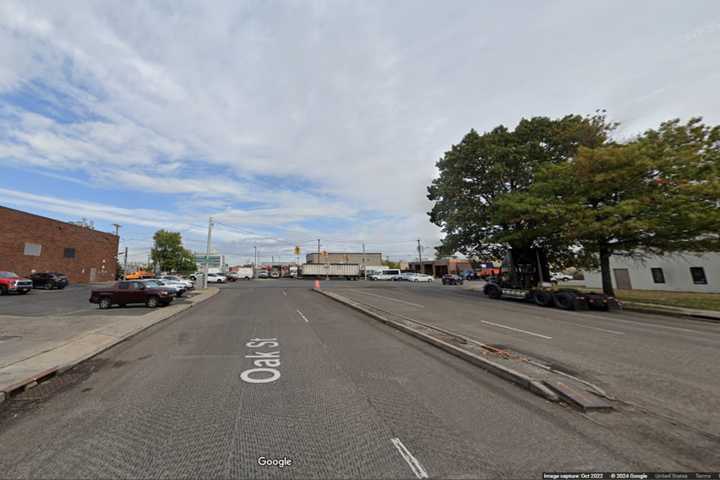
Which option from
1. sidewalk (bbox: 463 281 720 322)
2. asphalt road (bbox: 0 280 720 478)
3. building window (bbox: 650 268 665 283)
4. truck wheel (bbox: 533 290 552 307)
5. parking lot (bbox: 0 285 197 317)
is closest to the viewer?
asphalt road (bbox: 0 280 720 478)

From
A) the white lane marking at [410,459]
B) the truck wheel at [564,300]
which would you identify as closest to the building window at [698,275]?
the truck wheel at [564,300]

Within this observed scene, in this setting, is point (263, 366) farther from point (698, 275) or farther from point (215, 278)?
point (215, 278)

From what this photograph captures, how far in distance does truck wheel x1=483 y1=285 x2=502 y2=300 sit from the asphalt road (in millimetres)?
18541

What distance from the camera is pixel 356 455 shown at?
3.16 metres

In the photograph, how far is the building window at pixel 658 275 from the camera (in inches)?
1142

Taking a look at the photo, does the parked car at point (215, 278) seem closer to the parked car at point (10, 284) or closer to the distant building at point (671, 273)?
the parked car at point (10, 284)

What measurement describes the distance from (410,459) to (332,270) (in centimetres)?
6550

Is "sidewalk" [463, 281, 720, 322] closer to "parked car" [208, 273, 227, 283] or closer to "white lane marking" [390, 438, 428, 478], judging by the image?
"white lane marking" [390, 438, 428, 478]

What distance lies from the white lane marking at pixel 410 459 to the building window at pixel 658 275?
38.0 metres

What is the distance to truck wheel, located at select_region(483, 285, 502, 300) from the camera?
23031mm

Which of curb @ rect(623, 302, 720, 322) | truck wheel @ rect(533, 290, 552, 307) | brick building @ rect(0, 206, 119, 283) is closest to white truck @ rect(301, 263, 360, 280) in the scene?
brick building @ rect(0, 206, 119, 283)

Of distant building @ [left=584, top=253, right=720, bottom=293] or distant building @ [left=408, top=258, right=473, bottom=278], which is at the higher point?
distant building @ [left=408, top=258, right=473, bottom=278]

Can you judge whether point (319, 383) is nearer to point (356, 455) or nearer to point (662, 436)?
point (356, 455)

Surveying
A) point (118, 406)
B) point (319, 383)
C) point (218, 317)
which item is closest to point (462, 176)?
point (218, 317)
